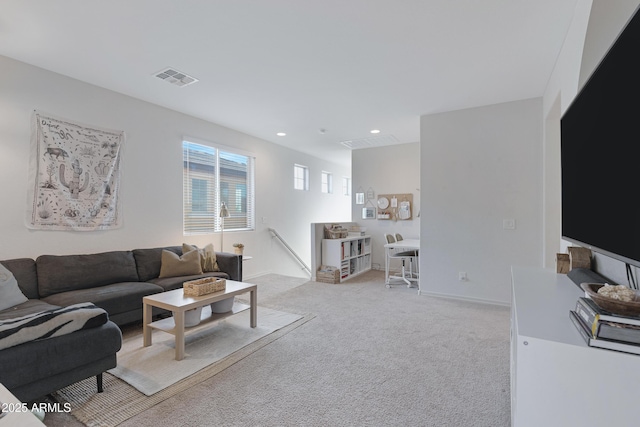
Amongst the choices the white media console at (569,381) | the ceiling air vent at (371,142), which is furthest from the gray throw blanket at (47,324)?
the ceiling air vent at (371,142)

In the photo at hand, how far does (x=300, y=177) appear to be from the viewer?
7.00 meters

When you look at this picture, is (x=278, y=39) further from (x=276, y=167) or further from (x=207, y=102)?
(x=276, y=167)

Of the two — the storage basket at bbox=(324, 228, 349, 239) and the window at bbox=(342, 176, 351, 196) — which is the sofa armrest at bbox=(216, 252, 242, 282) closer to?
the storage basket at bbox=(324, 228, 349, 239)

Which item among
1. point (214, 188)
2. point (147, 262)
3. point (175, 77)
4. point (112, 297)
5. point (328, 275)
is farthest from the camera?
point (328, 275)

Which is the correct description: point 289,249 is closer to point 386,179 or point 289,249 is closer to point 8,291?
point 386,179

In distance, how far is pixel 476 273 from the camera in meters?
4.02

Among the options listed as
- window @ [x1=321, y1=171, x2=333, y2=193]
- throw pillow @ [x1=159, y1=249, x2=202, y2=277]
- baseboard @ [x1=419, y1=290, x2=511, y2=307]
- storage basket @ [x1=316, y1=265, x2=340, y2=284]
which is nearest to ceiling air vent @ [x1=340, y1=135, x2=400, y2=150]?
window @ [x1=321, y1=171, x2=333, y2=193]

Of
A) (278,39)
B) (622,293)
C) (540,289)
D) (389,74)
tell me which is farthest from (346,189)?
(622,293)

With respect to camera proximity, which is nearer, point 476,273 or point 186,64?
point 186,64

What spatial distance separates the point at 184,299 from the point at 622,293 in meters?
2.70

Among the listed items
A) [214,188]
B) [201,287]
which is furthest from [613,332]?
[214,188]

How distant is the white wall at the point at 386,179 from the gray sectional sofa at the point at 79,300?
3.14m

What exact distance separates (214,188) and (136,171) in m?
1.26

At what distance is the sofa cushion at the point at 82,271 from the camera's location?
2.79 meters
